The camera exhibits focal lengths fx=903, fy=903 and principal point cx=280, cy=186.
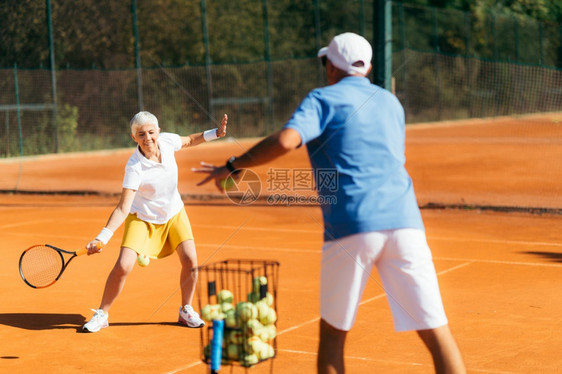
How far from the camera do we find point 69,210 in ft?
48.3

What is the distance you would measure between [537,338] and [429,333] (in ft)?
8.29

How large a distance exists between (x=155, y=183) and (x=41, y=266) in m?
1.08

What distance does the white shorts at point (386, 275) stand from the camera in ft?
13.6

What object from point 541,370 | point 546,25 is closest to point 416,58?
point 546,25

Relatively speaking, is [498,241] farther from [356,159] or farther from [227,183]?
[227,183]

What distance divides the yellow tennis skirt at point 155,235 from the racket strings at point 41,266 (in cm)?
53

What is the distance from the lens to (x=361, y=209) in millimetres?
Answer: 4125

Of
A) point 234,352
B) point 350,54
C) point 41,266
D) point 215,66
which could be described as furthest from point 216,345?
point 215,66

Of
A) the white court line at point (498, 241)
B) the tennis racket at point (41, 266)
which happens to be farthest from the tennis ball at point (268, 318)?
the white court line at point (498, 241)

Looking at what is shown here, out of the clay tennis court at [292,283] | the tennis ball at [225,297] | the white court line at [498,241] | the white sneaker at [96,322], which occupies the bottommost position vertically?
the white court line at [498,241]

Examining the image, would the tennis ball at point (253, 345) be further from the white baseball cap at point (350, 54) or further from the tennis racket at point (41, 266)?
the tennis racket at point (41, 266)

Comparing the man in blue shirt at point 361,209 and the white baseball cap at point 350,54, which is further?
the white baseball cap at point 350,54

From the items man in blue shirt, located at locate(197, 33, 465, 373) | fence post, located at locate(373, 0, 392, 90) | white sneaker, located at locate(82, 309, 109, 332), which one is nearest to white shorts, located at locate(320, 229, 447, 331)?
man in blue shirt, located at locate(197, 33, 465, 373)

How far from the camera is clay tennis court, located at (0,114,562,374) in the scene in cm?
613
